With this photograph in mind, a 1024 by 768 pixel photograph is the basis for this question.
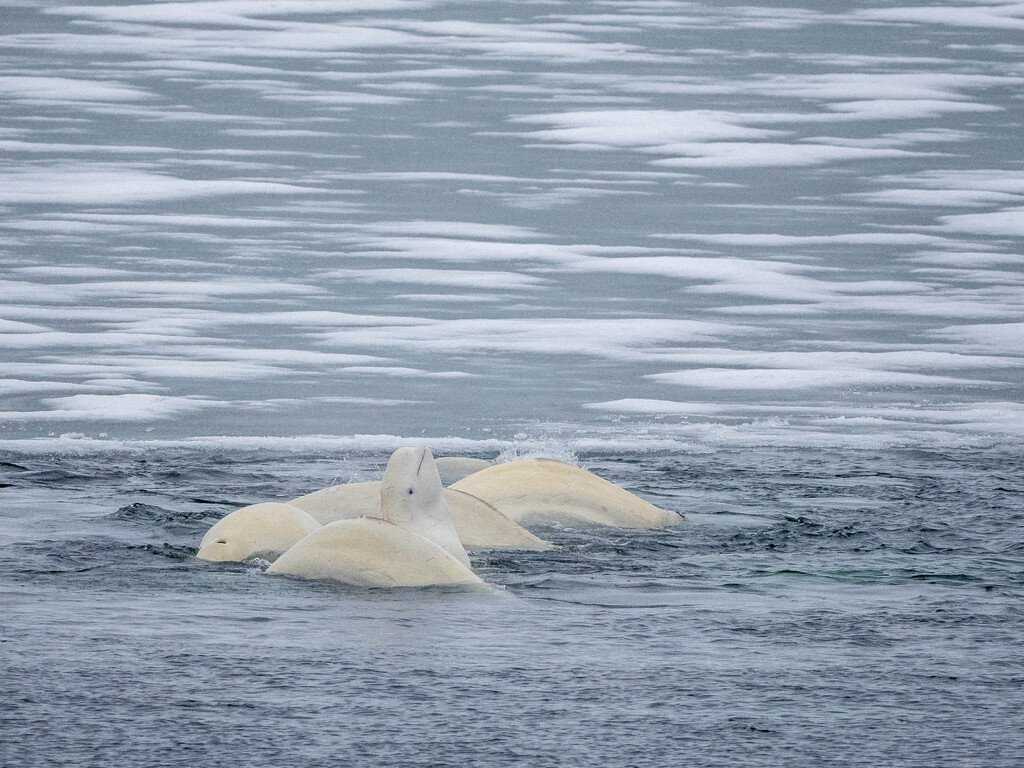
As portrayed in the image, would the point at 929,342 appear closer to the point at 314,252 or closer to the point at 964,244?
the point at 964,244

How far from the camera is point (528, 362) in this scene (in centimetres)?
1588

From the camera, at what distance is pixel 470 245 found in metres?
20.8

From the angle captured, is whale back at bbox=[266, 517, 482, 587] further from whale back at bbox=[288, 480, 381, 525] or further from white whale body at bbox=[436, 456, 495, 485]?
white whale body at bbox=[436, 456, 495, 485]

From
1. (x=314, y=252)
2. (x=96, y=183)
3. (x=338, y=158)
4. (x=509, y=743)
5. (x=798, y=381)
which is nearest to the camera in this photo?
(x=509, y=743)

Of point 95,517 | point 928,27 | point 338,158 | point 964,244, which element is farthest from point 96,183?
point 928,27

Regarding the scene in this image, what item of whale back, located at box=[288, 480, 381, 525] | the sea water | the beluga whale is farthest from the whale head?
whale back, located at box=[288, 480, 381, 525]

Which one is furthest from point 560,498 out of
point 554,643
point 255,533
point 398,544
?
point 554,643

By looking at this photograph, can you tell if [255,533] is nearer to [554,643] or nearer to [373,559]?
[373,559]

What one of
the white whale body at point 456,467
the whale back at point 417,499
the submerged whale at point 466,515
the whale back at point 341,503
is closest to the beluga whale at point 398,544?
the whale back at point 417,499

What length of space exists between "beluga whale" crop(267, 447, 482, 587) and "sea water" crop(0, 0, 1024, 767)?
171 millimetres

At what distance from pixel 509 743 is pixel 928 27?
2837cm

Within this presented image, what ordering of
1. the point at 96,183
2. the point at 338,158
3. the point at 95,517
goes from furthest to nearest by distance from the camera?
1. the point at 338,158
2. the point at 96,183
3. the point at 95,517

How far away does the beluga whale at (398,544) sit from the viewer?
29.9 feet

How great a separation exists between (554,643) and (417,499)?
5.12 ft
